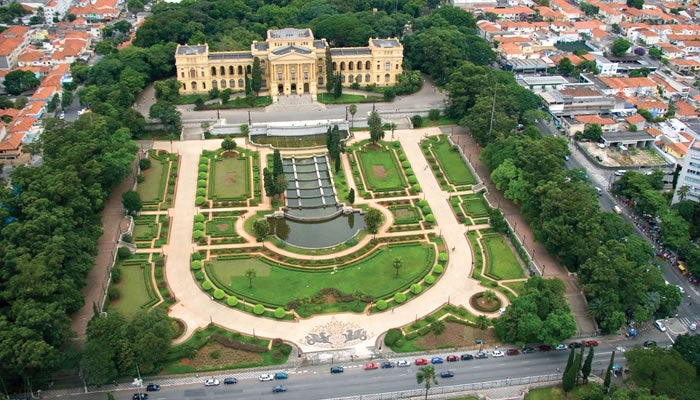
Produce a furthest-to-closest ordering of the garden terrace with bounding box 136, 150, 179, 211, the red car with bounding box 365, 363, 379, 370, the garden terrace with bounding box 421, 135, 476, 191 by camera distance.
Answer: the garden terrace with bounding box 421, 135, 476, 191, the garden terrace with bounding box 136, 150, 179, 211, the red car with bounding box 365, 363, 379, 370

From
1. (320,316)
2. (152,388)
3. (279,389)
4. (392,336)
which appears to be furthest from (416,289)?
(152,388)

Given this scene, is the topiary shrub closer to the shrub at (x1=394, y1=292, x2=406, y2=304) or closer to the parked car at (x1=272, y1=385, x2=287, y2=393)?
the shrub at (x1=394, y1=292, x2=406, y2=304)

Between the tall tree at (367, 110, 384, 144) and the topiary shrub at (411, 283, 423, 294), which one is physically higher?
the tall tree at (367, 110, 384, 144)

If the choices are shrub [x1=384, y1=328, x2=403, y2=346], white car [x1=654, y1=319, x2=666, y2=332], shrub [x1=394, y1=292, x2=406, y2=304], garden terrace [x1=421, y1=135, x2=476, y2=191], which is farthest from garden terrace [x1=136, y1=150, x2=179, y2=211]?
white car [x1=654, y1=319, x2=666, y2=332]

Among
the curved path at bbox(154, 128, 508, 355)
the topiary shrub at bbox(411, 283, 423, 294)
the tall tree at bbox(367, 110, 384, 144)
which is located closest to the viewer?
the curved path at bbox(154, 128, 508, 355)

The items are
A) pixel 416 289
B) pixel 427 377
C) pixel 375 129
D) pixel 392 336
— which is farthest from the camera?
pixel 375 129

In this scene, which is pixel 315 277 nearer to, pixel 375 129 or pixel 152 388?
pixel 152 388

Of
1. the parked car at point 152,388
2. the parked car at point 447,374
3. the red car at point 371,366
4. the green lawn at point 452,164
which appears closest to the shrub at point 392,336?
the red car at point 371,366
